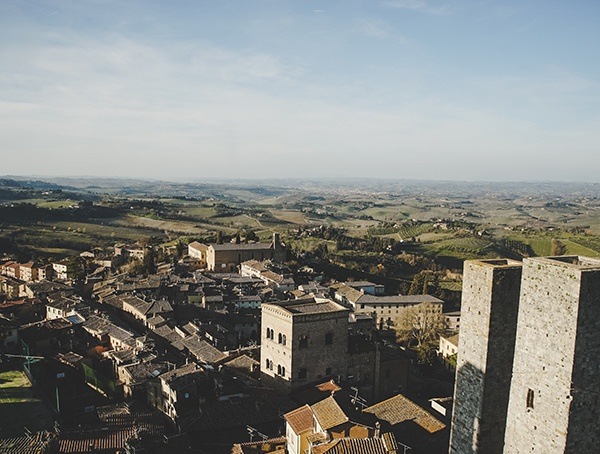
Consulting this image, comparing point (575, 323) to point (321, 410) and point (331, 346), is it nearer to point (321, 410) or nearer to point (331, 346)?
point (321, 410)

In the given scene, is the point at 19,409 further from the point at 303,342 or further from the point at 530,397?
the point at 530,397

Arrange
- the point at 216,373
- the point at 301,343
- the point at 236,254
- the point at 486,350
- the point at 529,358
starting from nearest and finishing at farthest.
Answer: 1. the point at 529,358
2. the point at 486,350
3. the point at 216,373
4. the point at 301,343
5. the point at 236,254

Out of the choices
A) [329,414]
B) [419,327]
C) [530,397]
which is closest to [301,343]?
[329,414]

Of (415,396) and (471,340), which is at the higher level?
(471,340)

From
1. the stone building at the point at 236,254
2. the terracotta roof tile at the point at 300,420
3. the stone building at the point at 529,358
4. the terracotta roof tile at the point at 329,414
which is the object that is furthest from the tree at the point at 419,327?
the stone building at the point at 529,358

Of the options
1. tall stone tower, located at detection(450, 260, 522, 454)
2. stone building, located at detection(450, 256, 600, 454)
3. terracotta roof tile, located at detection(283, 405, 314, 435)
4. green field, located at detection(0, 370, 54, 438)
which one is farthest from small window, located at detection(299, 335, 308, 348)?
tall stone tower, located at detection(450, 260, 522, 454)

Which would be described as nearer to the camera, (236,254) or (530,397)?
(530,397)

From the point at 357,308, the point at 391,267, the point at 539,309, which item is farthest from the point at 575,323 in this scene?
the point at 391,267
